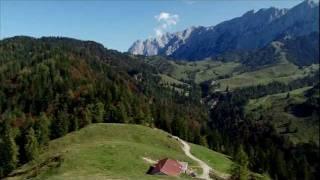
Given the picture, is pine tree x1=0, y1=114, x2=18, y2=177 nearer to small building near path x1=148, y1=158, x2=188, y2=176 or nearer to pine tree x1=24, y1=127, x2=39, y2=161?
pine tree x1=24, y1=127, x2=39, y2=161

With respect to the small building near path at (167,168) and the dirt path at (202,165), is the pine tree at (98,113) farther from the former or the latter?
the small building near path at (167,168)

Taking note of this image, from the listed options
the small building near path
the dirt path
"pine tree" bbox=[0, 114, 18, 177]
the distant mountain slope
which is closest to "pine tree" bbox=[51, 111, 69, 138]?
the distant mountain slope

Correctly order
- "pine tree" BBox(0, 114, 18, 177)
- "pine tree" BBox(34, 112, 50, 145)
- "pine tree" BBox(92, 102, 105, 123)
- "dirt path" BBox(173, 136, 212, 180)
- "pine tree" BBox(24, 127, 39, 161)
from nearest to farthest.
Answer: "dirt path" BBox(173, 136, 212, 180)
"pine tree" BBox(24, 127, 39, 161)
"pine tree" BBox(0, 114, 18, 177)
"pine tree" BBox(34, 112, 50, 145)
"pine tree" BBox(92, 102, 105, 123)

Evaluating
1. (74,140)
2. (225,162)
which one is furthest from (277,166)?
(74,140)

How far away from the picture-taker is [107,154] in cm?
10875

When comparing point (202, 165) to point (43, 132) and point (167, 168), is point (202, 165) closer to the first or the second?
point (167, 168)

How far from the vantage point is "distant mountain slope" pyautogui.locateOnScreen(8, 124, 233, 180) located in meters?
92.6

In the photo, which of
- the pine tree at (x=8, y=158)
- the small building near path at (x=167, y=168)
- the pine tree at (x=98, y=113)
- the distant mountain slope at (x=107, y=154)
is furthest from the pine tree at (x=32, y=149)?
the pine tree at (x=98, y=113)

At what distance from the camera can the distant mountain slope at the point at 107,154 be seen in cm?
9262

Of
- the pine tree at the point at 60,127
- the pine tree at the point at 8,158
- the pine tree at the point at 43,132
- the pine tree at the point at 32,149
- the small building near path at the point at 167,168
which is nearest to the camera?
the small building near path at the point at 167,168

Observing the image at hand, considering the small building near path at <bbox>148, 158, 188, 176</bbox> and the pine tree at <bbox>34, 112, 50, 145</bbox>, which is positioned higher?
the pine tree at <bbox>34, 112, 50, 145</bbox>

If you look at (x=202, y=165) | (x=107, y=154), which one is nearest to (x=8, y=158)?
(x=107, y=154)

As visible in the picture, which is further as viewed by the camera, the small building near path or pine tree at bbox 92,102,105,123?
pine tree at bbox 92,102,105,123

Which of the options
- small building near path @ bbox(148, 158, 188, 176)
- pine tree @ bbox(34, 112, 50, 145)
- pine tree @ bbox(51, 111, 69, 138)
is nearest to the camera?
small building near path @ bbox(148, 158, 188, 176)
